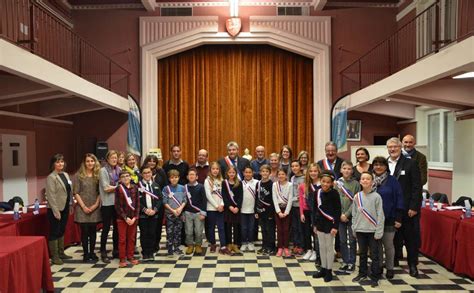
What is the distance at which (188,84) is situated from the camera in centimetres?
1073

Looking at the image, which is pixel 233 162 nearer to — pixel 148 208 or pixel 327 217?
pixel 148 208

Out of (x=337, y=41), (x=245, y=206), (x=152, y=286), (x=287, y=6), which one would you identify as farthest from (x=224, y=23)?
(x=152, y=286)

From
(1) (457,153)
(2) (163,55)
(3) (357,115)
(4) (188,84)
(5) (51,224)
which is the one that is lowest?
(5) (51,224)

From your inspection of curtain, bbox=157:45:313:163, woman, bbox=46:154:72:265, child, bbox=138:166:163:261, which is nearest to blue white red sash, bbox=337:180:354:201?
child, bbox=138:166:163:261

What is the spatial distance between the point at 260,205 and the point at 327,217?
135 cm

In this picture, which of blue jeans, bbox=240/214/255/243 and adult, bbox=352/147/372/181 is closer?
adult, bbox=352/147/372/181

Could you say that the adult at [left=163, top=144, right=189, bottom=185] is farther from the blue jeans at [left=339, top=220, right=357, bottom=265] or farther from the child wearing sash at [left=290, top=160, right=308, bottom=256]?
the blue jeans at [left=339, top=220, right=357, bottom=265]

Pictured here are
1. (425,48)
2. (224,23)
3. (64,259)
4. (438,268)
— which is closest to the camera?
(438,268)

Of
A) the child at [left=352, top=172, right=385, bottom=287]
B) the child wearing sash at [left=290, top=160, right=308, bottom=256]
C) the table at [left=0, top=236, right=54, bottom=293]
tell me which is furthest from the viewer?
the child wearing sash at [left=290, top=160, right=308, bottom=256]

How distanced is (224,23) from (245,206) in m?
5.87

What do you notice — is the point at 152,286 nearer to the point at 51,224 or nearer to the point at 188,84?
the point at 51,224

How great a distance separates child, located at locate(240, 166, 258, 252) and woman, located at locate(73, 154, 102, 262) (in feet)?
6.25

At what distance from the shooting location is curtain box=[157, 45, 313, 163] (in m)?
10.7

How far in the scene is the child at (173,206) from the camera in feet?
→ 18.4
